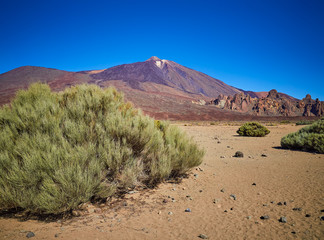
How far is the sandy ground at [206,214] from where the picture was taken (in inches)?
107

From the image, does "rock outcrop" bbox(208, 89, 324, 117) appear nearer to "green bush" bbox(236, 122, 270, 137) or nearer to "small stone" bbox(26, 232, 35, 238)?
"green bush" bbox(236, 122, 270, 137)

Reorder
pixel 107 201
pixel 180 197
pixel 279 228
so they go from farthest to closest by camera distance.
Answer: pixel 180 197, pixel 107 201, pixel 279 228

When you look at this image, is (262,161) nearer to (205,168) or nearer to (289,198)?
(205,168)

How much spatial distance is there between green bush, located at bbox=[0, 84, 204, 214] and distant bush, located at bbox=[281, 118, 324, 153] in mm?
6104

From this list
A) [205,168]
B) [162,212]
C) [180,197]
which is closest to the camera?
[162,212]

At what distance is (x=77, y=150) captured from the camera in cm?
352

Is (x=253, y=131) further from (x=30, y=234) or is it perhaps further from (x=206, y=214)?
(x=30, y=234)

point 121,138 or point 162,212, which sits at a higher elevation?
point 121,138

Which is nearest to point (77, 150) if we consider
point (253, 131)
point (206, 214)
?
point (206, 214)

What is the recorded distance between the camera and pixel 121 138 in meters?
4.17

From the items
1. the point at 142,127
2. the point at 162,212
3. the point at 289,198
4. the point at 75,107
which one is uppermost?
the point at 75,107

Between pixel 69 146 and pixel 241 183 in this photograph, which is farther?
pixel 241 183

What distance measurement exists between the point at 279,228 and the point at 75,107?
4.25 m

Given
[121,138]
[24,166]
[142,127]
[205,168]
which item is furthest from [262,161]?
[24,166]
